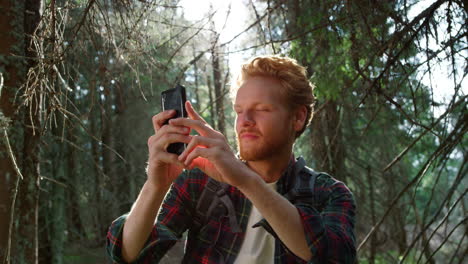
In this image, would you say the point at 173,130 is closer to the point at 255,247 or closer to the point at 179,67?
the point at 255,247

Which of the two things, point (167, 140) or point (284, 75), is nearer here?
point (167, 140)

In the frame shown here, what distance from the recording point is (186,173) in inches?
73.2

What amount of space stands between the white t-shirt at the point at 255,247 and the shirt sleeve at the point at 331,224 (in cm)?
23

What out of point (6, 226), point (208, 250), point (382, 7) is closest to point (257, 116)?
point (208, 250)

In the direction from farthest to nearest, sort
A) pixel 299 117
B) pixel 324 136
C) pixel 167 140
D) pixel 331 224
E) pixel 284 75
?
pixel 324 136, pixel 299 117, pixel 284 75, pixel 331 224, pixel 167 140

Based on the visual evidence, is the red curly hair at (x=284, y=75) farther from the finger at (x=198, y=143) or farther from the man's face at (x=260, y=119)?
the finger at (x=198, y=143)

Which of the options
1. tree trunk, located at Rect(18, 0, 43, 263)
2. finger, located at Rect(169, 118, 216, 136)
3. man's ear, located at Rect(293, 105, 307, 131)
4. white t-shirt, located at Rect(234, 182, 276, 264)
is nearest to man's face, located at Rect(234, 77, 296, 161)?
man's ear, located at Rect(293, 105, 307, 131)

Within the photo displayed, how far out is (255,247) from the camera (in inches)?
70.4

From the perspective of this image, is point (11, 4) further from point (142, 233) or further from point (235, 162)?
point (235, 162)

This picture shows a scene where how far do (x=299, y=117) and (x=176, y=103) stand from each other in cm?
70

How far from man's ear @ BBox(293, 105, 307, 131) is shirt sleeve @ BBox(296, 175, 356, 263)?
0.90ft

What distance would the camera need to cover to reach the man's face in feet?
6.00

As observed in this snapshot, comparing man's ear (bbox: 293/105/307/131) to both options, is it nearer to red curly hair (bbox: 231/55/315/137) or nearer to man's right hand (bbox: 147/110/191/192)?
red curly hair (bbox: 231/55/315/137)

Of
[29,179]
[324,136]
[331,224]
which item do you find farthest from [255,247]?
[324,136]
